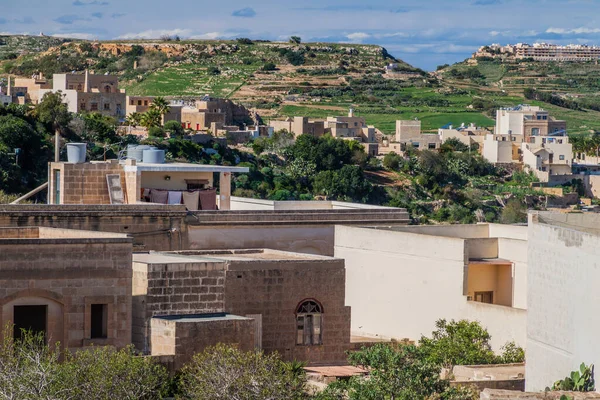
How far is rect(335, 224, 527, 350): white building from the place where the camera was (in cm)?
2741

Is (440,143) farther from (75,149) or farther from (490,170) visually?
(75,149)

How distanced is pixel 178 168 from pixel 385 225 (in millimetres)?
4294

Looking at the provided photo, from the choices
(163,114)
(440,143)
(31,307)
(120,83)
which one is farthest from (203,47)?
(31,307)

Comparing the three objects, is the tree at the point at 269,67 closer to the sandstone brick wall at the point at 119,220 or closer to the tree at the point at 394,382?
the sandstone brick wall at the point at 119,220

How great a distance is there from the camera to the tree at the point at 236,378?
17.3 meters

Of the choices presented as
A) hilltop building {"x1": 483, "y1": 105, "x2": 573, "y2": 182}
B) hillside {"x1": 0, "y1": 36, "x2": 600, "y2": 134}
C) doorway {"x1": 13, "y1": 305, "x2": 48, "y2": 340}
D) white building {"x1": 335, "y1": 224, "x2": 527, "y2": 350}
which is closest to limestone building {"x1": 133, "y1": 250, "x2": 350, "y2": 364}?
doorway {"x1": 13, "y1": 305, "x2": 48, "y2": 340}

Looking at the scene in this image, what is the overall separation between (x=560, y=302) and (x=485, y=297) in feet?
29.7

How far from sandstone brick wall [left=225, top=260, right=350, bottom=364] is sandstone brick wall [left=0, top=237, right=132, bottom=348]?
82.0 inches

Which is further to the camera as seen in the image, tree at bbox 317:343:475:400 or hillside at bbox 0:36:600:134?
hillside at bbox 0:36:600:134

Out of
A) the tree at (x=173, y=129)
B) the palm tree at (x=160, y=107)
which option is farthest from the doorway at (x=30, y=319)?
the palm tree at (x=160, y=107)

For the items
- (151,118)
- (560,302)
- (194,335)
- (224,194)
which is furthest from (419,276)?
(151,118)

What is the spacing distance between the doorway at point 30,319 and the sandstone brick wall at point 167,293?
1.28 metres

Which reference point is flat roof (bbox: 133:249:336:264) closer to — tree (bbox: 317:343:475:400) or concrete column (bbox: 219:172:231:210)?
tree (bbox: 317:343:475:400)

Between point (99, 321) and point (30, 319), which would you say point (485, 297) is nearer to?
point (99, 321)
